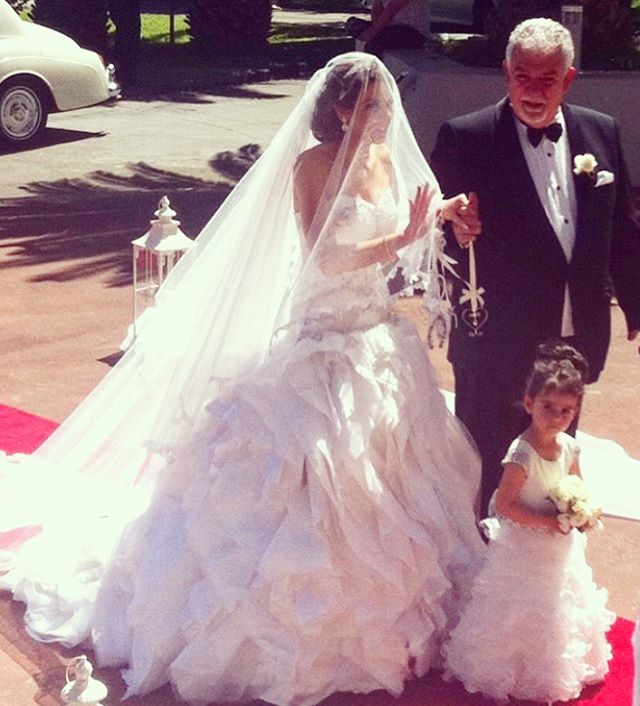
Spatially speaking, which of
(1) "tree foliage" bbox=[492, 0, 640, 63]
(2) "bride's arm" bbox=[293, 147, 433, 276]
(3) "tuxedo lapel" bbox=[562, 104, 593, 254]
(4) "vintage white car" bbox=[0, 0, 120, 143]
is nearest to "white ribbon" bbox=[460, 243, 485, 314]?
(2) "bride's arm" bbox=[293, 147, 433, 276]

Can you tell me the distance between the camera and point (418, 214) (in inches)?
194

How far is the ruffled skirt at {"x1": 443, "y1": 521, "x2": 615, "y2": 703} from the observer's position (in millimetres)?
4754

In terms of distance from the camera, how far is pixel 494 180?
5.06 meters

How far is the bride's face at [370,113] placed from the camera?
4934mm

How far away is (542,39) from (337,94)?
28.6 inches

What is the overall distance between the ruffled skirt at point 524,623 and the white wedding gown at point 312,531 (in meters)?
0.19

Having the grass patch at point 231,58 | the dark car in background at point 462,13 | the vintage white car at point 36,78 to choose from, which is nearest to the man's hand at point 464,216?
the vintage white car at point 36,78

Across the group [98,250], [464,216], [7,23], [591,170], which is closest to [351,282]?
[464,216]

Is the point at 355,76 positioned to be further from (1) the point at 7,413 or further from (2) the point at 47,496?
(1) the point at 7,413

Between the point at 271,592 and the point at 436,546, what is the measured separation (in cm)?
63

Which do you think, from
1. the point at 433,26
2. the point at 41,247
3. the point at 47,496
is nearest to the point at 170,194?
the point at 41,247

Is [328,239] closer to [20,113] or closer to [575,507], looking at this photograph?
[575,507]

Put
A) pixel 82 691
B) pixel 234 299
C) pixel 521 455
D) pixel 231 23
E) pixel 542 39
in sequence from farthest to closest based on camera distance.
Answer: pixel 231 23, pixel 234 299, pixel 542 39, pixel 521 455, pixel 82 691

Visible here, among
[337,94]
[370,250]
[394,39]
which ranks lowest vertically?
[394,39]
